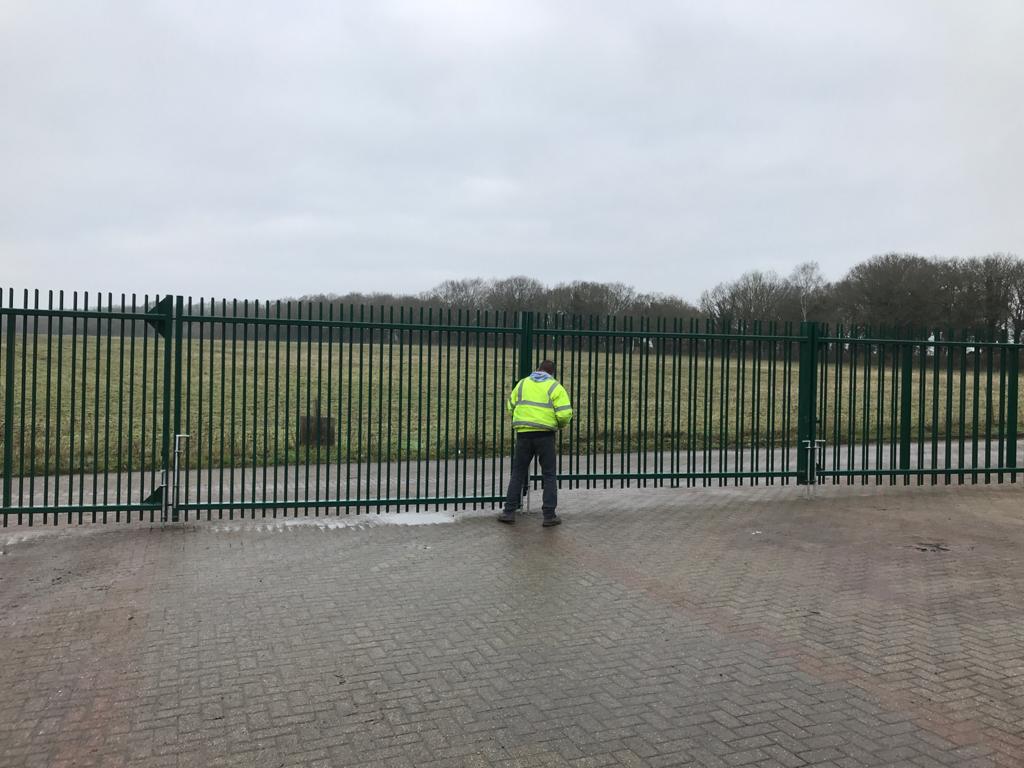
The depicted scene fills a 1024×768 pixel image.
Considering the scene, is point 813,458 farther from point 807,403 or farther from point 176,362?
point 176,362

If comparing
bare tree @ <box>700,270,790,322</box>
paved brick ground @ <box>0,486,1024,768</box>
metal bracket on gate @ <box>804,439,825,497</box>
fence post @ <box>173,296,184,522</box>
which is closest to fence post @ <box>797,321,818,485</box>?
metal bracket on gate @ <box>804,439,825,497</box>

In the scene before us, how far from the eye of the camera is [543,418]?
336 inches

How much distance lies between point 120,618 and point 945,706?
4.97 metres

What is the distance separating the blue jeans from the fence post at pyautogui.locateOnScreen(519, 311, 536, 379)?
34.3 inches

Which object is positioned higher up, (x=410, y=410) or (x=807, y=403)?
(x=807, y=403)

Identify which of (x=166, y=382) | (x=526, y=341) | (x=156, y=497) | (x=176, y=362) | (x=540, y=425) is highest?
(x=526, y=341)

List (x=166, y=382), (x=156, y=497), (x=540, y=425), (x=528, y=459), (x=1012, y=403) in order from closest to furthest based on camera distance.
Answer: (x=166, y=382) → (x=156, y=497) → (x=540, y=425) → (x=528, y=459) → (x=1012, y=403)

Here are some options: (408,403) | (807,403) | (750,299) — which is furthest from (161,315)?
(750,299)

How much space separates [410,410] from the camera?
1009cm

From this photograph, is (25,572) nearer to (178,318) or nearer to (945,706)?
(178,318)

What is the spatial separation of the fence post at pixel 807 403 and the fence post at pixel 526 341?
3662 mm

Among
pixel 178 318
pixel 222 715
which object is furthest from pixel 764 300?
pixel 222 715

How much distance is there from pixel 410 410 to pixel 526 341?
187 centimetres

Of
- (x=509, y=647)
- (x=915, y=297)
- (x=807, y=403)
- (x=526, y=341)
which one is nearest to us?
(x=509, y=647)
